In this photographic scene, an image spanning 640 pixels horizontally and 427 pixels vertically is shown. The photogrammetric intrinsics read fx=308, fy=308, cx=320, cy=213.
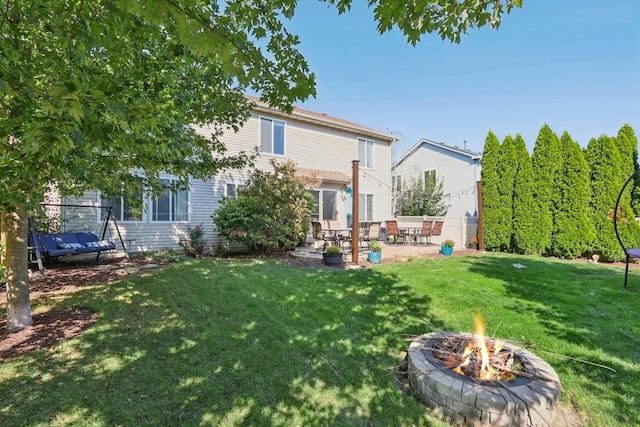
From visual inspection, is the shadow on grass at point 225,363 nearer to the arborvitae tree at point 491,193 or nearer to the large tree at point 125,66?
the large tree at point 125,66

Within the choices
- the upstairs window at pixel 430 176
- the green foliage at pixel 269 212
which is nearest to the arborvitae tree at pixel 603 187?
the upstairs window at pixel 430 176

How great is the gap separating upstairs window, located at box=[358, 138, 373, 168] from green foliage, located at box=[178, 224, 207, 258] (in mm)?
8807

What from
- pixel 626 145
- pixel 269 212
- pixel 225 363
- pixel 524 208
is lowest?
pixel 225 363

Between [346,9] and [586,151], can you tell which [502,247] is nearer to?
[586,151]

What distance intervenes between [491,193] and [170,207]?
12.7 m

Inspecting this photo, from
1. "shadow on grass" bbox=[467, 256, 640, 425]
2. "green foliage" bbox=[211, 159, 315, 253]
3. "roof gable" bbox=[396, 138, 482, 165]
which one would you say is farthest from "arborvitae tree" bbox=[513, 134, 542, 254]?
"green foliage" bbox=[211, 159, 315, 253]

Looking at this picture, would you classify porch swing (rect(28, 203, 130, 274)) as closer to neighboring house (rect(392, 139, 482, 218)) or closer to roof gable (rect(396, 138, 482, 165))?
neighboring house (rect(392, 139, 482, 218))

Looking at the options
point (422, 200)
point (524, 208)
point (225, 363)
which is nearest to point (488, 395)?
point (225, 363)

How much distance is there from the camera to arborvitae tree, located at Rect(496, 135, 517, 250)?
1252 centimetres

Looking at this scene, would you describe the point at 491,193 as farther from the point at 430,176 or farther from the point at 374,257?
the point at 430,176

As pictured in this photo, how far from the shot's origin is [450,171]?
19.7 meters

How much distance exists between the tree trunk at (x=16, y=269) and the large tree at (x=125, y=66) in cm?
119

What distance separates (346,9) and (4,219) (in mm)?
5273

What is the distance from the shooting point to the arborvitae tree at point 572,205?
11.3 metres
